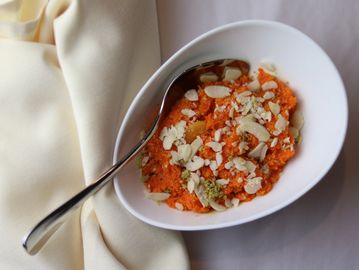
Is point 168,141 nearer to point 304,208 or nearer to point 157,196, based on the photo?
point 157,196

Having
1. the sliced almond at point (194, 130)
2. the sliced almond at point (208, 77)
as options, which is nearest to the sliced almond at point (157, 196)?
the sliced almond at point (194, 130)

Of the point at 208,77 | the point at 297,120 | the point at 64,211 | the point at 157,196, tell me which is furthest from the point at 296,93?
the point at 64,211

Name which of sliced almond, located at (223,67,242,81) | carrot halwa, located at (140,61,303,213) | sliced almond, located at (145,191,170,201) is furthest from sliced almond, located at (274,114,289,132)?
sliced almond, located at (145,191,170,201)

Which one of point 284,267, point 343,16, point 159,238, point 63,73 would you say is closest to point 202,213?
point 159,238

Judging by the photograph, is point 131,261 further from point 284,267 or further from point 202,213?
point 284,267

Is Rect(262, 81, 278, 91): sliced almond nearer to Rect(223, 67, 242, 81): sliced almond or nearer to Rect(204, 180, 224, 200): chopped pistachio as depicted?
Rect(223, 67, 242, 81): sliced almond
